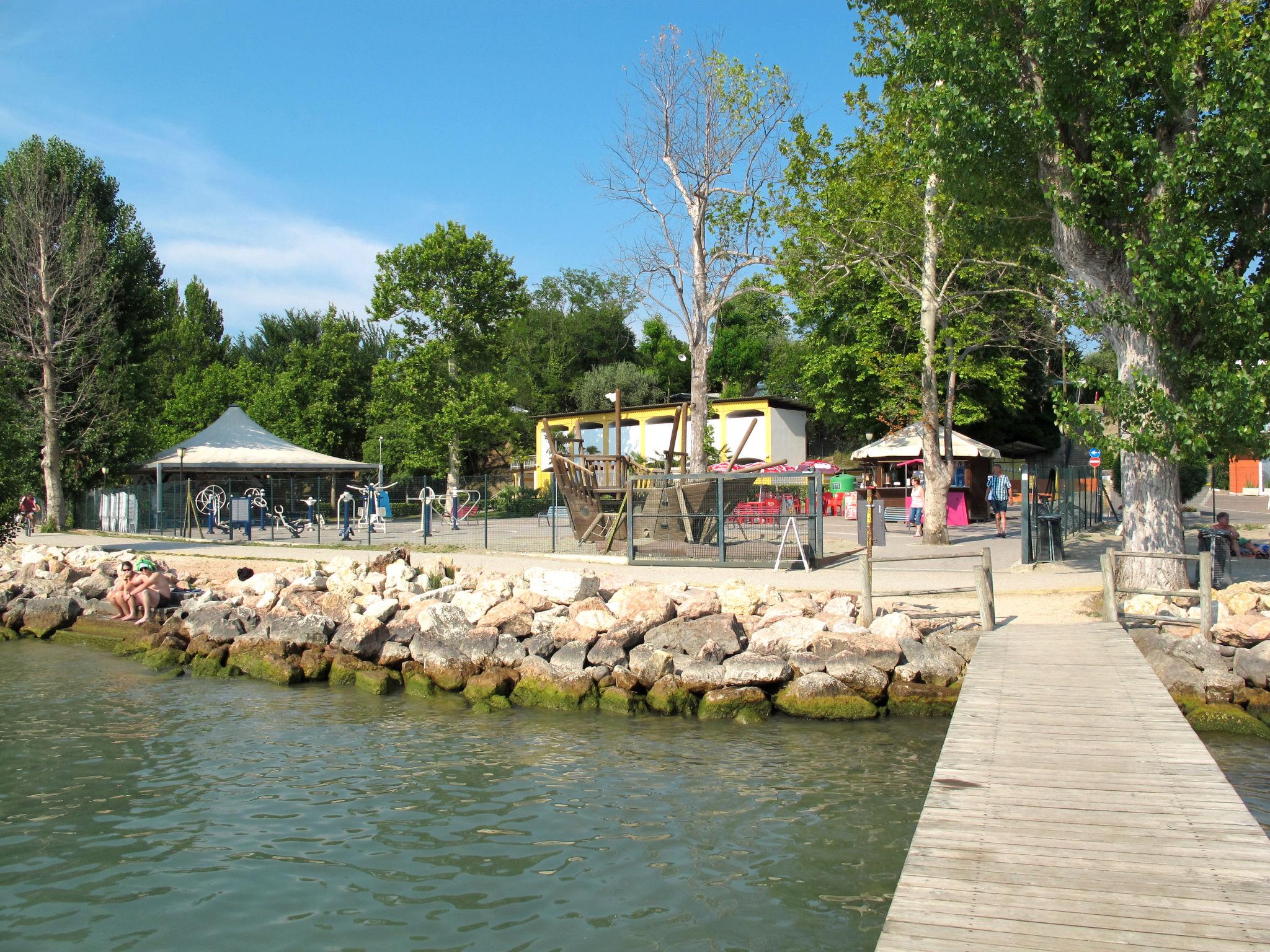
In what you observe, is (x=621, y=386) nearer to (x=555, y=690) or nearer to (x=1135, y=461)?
(x=1135, y=461)

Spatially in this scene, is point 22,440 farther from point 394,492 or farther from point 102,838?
point 102,838

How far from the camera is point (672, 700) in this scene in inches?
485

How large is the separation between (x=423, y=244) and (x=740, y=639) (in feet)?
111

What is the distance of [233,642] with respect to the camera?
15.7 meters

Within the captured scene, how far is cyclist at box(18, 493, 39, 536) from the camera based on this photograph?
30.0 metres

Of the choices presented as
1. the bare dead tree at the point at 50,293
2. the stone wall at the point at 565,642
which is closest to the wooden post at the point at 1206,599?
the stone wall at the point at 565,642

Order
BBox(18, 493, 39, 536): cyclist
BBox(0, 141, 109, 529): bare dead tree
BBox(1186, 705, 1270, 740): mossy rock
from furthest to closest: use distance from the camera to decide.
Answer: BBox(0, 141, 109, 529): bare dead tree < BBox(18, 493, 39, 536): cyclist < BBox(1186, 705, 1270, 740): mossy rock

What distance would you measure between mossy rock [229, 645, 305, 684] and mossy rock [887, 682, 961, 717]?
8.59m

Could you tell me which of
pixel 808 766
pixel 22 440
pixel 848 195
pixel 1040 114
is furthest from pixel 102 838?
pixel 22 440

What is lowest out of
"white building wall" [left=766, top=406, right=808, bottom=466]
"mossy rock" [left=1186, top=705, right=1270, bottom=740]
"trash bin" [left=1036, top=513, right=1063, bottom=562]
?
"mossy rock" [left=1186, top=705, right=1270, bottom=740]

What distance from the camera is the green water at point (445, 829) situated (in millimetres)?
6602

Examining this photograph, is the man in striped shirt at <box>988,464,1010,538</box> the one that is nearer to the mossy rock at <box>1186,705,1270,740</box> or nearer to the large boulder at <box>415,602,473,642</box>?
the mossy rock at <box>1186,705,1270,740</box>

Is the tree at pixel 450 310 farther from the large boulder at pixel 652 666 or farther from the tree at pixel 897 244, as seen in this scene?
the large boulder at pixel 652 666

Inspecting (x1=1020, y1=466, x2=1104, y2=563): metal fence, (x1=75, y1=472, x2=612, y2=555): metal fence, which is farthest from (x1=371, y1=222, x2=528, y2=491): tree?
(x1=1020, y1=466, x2=1104, y2=563): metal fence
